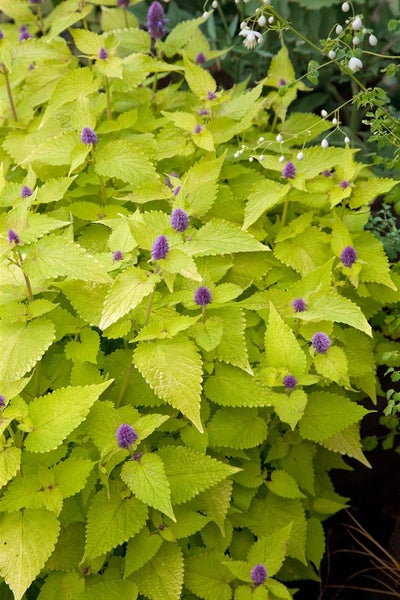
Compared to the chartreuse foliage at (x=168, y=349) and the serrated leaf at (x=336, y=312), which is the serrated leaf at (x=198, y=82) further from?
the serrated leaf at (x=336, y=312)

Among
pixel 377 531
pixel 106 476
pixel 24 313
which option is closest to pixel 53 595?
pixel 106 476

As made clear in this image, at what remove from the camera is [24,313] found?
1.34 m

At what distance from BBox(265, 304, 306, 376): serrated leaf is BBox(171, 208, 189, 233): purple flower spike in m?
0.23

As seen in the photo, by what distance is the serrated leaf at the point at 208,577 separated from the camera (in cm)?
134

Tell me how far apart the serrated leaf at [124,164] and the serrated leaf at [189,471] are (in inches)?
24.8

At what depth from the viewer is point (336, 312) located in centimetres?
140

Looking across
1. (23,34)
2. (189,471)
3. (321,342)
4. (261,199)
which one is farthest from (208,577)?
(23,34)

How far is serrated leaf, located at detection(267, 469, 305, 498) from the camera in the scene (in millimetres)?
1461

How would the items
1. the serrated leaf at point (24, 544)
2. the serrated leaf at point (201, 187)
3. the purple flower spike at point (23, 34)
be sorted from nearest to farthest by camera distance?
the serrated leaf at point (24, 544) < the serrated leaf at point (201, 187) < the purple flower spike at point (23, 34)

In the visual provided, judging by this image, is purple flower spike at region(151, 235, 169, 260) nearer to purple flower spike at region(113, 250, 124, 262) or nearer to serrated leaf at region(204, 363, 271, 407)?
purple flower spike at region(113, 250, 124, 262)

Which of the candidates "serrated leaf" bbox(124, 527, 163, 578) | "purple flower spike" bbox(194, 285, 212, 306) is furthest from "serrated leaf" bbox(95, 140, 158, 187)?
"serrated leaf" bbox(124, 527, 163, 578)

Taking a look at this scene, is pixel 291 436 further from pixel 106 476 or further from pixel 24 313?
pixel 24 313

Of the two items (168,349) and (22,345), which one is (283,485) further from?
(22,345)

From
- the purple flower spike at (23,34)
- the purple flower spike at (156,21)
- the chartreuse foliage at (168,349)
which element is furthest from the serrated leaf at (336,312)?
the purple flower spike at (23,34)
